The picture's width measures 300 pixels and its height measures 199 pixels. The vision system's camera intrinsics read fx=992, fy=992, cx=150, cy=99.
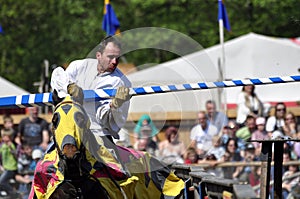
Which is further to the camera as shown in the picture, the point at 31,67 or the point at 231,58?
the point at 31,67

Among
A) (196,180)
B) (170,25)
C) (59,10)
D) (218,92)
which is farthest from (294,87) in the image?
(59,10)

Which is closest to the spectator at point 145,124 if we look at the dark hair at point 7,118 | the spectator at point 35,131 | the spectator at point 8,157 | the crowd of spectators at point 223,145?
the crowd of spectators at point 223,145

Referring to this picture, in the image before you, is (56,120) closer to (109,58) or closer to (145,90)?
(109,58)

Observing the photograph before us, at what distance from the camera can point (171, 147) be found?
40.5ft

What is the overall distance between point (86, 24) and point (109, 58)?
28.0 metres

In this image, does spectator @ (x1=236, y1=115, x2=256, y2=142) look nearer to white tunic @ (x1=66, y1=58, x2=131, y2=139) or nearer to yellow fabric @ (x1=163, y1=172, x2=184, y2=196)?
yellow fabric @ (x1=163, y1=172, x2=184, y2=196)

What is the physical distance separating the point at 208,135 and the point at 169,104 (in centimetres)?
128

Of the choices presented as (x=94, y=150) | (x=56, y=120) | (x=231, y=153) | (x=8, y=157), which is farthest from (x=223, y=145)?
(x=56, y=120)

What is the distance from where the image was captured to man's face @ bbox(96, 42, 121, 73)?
28.2ft

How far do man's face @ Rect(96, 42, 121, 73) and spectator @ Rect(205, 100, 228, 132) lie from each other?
4.33 ft

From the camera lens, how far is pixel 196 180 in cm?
1003

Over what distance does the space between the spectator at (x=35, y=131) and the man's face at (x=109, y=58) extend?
Answer: 29.4 feet

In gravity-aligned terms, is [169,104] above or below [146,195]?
above

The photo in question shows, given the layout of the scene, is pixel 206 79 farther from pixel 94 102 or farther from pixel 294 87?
pixel 294 87
